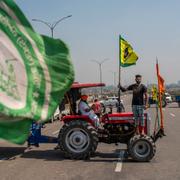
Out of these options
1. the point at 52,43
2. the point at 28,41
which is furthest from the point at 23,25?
the point at 52,43

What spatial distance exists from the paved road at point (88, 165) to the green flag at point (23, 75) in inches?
245

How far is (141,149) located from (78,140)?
1.57 metres

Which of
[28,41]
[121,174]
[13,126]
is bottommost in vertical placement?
[121,174]

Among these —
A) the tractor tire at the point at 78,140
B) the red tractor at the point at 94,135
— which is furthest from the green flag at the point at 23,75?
the tractor tire at the point at 78,140

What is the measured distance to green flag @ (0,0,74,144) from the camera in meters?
2.20

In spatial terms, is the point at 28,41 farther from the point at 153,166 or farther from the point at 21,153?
the point at 21,153

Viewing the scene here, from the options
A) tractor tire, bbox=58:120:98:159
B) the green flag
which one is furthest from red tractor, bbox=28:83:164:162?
the green flag

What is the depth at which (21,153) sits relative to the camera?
12000 mm

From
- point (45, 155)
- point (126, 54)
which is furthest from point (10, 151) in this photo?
point (126, 54)

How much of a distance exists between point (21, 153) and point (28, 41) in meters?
9.93

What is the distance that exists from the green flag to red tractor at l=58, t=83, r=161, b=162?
316 inches

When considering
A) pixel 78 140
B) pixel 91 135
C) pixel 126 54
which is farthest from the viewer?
pixel 126 54

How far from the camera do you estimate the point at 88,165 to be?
1012cm

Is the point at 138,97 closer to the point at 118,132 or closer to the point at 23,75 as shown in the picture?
the point at 118,132
